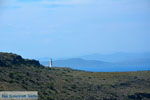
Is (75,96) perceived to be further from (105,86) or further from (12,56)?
(12,56)

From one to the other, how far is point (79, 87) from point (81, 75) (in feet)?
43.0

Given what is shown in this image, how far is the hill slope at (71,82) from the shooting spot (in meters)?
74.0

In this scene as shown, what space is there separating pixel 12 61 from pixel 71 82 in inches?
421

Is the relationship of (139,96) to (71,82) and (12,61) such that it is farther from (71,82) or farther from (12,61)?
(12,61)

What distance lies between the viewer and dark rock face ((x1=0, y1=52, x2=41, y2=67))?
3395 inches

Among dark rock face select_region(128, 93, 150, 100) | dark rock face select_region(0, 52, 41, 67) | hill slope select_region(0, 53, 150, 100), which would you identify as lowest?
dark rock face select_region(128, 93, 150, 100)

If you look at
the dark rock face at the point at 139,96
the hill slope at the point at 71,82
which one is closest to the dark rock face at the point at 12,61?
the hill slope at the point at 71,82

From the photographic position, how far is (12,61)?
8862 centimetres

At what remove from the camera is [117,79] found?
90188mm

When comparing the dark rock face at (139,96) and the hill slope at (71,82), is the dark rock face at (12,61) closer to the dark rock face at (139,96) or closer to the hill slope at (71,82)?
the hill slope at (71,82)

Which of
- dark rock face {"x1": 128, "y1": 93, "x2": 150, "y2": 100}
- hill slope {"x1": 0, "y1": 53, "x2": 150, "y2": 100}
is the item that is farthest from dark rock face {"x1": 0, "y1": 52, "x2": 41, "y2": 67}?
dark rock face {"x1": 128, "y1": 93, "x2": 150, "y2": 100}

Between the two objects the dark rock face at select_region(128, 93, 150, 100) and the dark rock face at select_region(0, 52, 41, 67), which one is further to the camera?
the dark rock face at select_region(0, 52, 41, 67)

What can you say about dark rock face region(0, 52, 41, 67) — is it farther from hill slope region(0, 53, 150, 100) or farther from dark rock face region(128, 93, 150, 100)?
dark rock face region(128, 93, 150, 100)

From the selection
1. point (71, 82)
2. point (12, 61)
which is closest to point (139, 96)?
point (71, 82)
